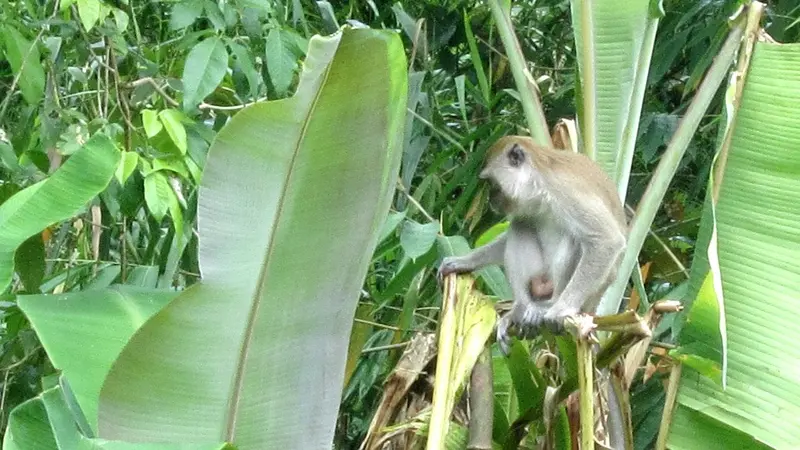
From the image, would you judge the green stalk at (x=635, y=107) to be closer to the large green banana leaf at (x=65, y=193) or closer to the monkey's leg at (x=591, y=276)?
the monkey's leg at (x=591, y=276)

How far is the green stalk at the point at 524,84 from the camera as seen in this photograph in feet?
8.06

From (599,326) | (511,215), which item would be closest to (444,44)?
(511,215)

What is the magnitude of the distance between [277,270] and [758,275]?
936 millimetres

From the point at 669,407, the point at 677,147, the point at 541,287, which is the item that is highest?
the point at 677,147

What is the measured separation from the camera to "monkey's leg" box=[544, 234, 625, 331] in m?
2.58

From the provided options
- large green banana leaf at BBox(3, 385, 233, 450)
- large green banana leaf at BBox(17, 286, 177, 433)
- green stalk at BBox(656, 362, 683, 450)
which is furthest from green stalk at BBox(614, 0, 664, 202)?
large green banana leaf at BBox(3, 385, 233, 450)

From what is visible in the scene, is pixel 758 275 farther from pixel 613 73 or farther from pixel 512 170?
pixel 512 170

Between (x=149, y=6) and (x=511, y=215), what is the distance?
58.7 inches

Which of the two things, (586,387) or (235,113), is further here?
(235,113)

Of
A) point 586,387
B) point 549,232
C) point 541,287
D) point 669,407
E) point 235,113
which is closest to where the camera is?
point 586,387

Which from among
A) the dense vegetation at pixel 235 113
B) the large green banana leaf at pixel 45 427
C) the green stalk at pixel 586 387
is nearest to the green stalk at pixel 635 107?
the dense vegetation at pixel 235 113

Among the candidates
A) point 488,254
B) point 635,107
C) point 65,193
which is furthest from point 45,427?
point 488,254

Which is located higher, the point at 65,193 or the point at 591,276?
the point at 65,193

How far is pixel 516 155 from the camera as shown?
9.49 feet
